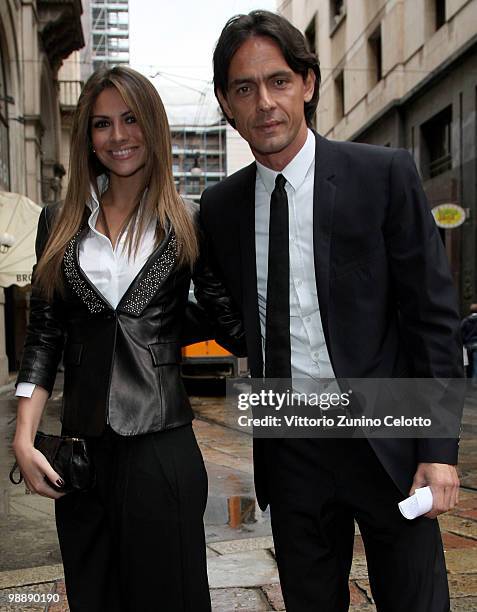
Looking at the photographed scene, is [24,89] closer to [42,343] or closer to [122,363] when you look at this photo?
[42,343]

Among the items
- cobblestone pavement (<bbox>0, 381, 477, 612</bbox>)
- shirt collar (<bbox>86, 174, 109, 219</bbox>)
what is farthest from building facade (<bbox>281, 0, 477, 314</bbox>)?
shirt collar (<bbox>86, 174, 109, 219</bbox>)

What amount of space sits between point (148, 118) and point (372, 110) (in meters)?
20.0

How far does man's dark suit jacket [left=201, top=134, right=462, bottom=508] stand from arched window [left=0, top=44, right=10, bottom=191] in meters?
14.6

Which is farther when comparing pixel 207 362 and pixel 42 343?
pixel 207 362

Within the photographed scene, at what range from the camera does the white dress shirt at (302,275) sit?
2.08m

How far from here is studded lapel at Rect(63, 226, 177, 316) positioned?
2025 millimetres

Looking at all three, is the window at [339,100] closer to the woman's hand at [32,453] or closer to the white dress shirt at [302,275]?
the white dress shirt at [302,275]

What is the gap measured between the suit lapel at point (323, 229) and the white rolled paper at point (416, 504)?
16.1 inches

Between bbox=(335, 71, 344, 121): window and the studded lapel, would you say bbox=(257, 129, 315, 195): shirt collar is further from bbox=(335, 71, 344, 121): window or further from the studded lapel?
bbox=(335, 71, 344, 121): window

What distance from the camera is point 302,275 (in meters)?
2.09

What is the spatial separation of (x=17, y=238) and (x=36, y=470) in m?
11.2

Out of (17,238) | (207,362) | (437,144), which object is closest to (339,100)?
(437,144)

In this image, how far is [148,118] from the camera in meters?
2.12

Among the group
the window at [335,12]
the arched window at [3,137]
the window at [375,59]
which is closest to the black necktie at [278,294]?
the arched window at [3,137]
